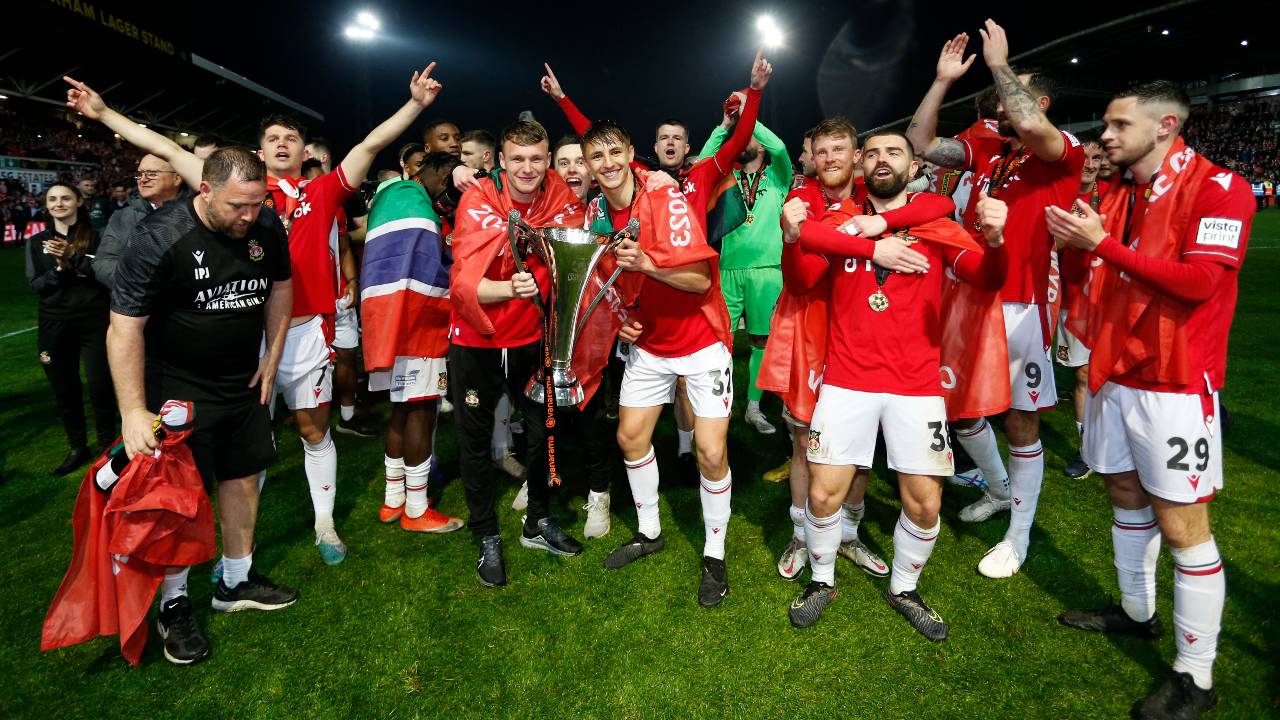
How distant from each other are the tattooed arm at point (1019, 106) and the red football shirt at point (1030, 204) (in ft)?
0.86

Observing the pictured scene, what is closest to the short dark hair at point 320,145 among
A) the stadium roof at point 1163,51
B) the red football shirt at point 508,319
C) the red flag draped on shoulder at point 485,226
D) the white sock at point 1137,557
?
the red flag draped on shoulder at point 485,226

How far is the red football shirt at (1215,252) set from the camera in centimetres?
235

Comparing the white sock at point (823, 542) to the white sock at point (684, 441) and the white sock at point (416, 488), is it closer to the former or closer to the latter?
the white sock at point (684, 441)

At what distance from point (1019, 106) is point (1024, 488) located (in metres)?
2.10

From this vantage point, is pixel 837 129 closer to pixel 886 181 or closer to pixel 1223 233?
pixel 886 181

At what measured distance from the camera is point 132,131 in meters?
3.54

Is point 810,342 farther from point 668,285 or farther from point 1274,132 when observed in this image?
point 1274,132

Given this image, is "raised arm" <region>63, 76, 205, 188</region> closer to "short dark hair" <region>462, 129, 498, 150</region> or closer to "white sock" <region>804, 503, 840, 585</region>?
"short dark hair" <region>462, 129, 498, 150</region>

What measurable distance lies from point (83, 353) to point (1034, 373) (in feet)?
23.8

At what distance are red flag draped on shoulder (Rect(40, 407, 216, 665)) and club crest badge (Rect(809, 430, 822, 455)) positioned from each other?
9.02 feet

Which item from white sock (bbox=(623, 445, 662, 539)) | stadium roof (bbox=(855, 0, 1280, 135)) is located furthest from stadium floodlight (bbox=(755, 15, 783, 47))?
stadium roof (bbox=(855, 0, 1280, 135))

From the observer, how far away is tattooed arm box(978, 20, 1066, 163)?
108 inches

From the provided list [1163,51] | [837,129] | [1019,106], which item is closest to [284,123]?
[837,129]

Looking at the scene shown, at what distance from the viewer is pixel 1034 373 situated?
11.6ft
